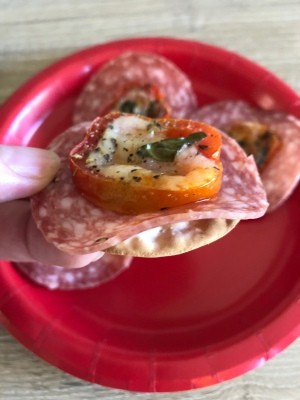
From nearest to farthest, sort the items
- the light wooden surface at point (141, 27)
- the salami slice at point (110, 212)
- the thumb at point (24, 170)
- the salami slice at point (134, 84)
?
1. the salami slice at point (110, 212)
2. the thumb at point (24, 170)
3. the salami slice at point (134, 84)
4. the light wooden surface at point (141, 27)

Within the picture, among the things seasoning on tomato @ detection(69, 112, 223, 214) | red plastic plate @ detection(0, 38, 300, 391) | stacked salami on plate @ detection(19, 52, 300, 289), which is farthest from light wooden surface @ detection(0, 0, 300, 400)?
seasoning on tomato @ detection(69, 112, 223, 214)

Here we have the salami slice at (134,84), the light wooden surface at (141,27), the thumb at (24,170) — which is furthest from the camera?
the light wooden surface at (141,27)

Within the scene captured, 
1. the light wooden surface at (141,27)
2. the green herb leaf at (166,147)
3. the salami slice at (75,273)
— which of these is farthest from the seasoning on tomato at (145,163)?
the light wooden surface at (141,27)

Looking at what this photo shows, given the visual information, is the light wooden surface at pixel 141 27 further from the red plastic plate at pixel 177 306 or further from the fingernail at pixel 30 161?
the fingernail at pixel 30 161

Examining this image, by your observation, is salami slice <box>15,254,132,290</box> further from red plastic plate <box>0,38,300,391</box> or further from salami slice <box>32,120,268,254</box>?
salami slice <box>32,120,268,254</box>

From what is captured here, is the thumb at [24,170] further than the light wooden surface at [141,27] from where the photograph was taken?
No
